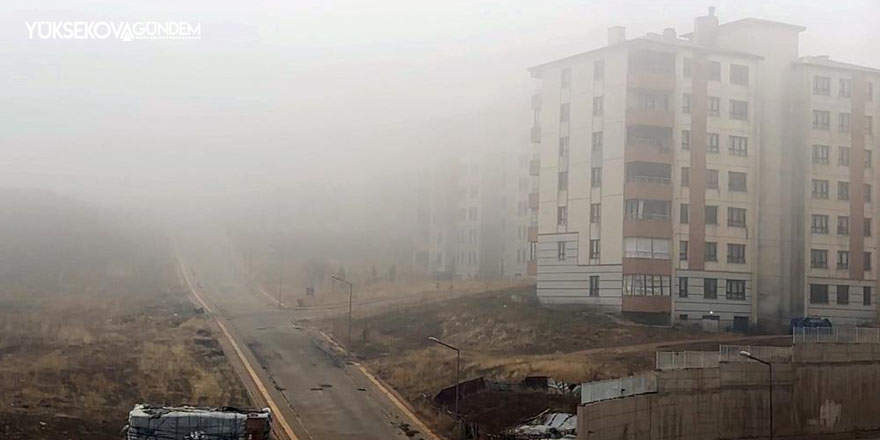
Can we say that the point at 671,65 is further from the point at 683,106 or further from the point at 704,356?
the point at 704,356

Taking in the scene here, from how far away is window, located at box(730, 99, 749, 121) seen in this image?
70.3 meters

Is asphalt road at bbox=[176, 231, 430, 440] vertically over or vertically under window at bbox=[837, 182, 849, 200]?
under

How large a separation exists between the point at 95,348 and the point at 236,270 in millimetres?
58902

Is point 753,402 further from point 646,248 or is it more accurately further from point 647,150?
point 647,150

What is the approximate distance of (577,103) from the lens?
2815 inches

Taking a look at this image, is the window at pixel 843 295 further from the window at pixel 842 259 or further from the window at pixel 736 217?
the window at pixel 736 217

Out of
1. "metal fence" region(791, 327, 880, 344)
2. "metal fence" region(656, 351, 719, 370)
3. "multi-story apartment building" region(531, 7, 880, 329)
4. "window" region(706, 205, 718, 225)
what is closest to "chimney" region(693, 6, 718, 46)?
"multi-story apartment building" region(531, 7, 880, 329)

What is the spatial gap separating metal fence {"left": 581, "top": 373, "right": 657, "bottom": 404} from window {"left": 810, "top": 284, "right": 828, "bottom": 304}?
37.2 m

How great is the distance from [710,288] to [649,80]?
49.0 ft

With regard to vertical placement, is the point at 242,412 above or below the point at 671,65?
below

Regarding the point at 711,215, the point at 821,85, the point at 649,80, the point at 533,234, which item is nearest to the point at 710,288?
the point at 711,215

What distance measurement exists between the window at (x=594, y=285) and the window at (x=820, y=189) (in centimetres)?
1781

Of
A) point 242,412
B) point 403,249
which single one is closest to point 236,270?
point 403,249

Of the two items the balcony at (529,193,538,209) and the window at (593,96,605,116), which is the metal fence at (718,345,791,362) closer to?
the window at (593,96,605,116)
